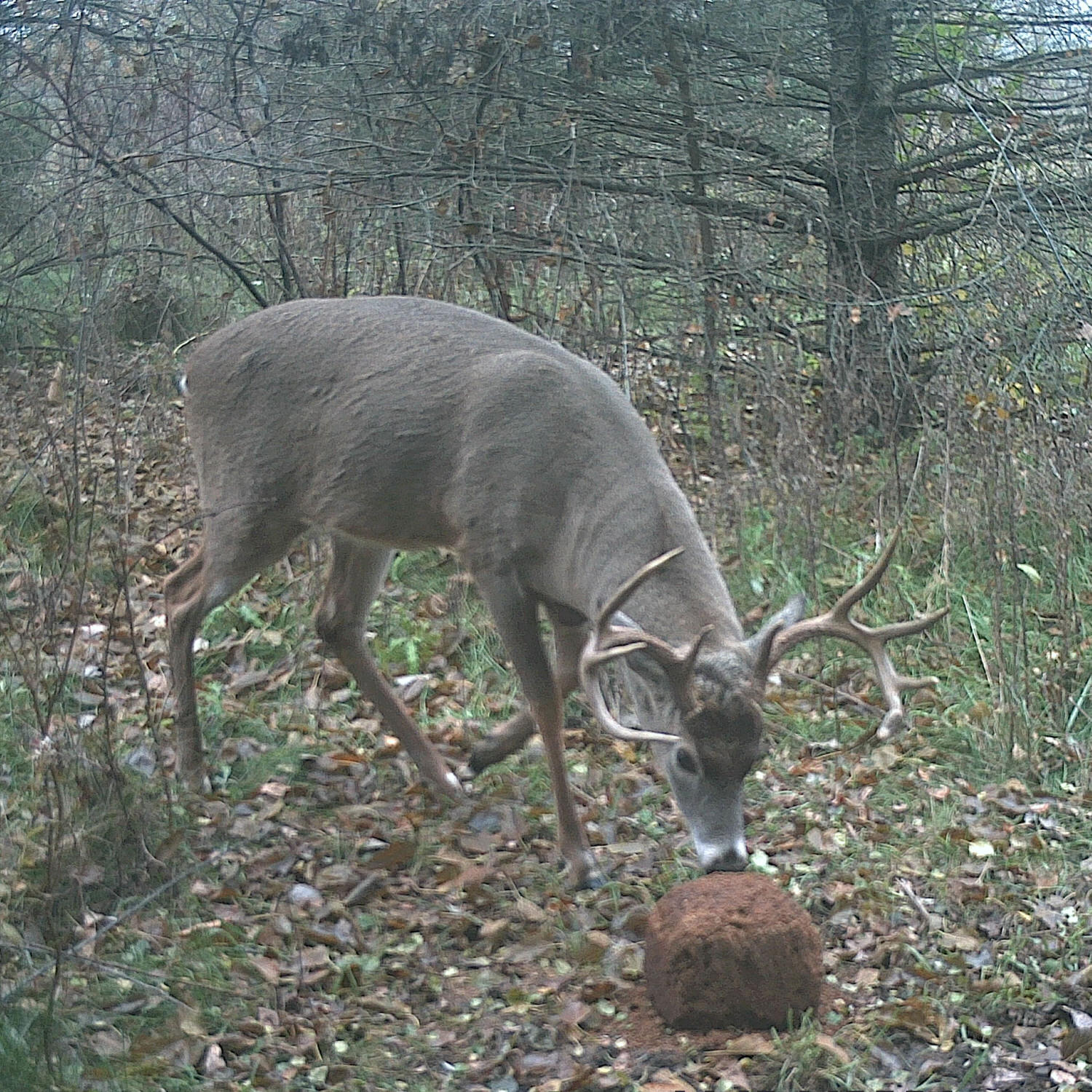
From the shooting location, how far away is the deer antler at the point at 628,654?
428 cm

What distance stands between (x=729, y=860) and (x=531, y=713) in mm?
1089

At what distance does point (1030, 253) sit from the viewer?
7020 mm

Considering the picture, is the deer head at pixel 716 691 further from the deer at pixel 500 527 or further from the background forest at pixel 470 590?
the background forest at pixel 470 590

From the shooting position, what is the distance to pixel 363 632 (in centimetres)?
620

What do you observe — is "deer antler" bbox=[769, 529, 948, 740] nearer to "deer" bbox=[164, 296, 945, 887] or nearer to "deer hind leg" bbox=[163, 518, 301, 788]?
"deer" bbox=[164, 296, 945, 887]

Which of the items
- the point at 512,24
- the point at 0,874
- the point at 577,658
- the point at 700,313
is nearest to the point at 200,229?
the point at 512,24

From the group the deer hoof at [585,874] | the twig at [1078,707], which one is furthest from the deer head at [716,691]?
the twig at [1078,707]

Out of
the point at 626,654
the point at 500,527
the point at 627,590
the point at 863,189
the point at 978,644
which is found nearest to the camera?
the point at 627,590

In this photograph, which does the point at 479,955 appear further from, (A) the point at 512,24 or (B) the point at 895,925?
(A) the point at 512,24

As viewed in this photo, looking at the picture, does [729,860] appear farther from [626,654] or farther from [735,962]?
[626,654]

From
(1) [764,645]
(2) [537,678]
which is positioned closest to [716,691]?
(1) [764,645]

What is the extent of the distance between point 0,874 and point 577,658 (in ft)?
7.27

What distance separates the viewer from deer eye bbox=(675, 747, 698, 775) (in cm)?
459

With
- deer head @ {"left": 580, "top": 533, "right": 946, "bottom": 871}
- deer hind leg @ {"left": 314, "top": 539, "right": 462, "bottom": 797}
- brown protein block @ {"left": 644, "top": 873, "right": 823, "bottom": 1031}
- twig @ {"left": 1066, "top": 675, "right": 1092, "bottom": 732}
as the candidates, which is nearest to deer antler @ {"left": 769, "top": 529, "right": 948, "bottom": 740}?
deer head @ {"left": 580, "top": 533, "right": 946, "bottom": 871}
